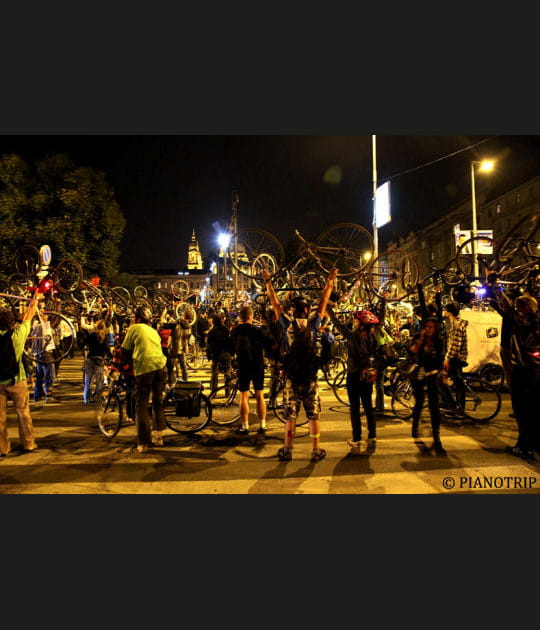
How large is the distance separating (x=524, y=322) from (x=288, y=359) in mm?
3414

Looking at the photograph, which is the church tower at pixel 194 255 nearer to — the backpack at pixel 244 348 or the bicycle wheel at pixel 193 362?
the bicycle wheel at pixel 193 362

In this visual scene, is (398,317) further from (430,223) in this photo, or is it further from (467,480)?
(430,223)

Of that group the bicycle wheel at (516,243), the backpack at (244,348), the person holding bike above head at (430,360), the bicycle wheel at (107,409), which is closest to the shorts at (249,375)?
the backpack at (244,348)

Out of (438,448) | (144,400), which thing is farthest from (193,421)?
(438,448)

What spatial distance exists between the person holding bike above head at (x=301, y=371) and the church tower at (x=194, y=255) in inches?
5715

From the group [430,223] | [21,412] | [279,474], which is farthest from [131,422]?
[430,223]

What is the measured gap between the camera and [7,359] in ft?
19.3

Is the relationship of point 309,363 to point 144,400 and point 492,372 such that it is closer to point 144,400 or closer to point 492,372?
point 144,400

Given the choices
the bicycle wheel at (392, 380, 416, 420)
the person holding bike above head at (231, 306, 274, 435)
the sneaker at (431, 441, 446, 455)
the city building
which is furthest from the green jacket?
the city building

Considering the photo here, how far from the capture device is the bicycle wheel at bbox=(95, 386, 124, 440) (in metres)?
6.83

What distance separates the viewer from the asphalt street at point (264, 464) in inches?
188

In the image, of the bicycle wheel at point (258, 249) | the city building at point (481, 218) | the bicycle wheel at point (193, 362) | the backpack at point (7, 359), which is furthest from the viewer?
the city building at point (481, 218)

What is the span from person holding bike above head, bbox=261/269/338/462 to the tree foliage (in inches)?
932

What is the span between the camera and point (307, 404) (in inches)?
219
